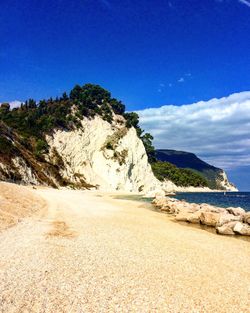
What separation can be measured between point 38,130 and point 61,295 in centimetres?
11526

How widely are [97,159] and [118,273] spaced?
376 feet

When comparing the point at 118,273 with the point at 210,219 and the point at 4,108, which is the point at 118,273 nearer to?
the point at 210,219

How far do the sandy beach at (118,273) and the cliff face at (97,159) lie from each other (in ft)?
245

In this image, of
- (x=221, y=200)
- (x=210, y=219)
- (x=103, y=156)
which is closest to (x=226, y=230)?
(x=210, y=219)

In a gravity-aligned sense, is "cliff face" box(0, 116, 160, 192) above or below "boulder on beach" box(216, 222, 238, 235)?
above

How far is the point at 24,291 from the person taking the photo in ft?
31.7

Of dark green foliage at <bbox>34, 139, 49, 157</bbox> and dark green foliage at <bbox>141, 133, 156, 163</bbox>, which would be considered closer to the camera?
dark green foliage at <bbox>34, 139, 49, 157</bbox>

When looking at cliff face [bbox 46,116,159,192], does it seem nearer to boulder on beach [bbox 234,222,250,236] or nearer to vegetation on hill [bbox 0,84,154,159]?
vegetation on hill [bbox 0,84,154,159]

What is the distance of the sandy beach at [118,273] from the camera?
30.1 ft

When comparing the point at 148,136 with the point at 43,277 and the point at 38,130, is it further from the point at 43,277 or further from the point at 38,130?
the point at 43,277

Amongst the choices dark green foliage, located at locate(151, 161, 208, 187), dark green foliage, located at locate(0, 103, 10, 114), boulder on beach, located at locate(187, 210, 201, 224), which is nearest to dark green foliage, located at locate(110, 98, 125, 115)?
dark green foliage, located at locate(151, 161, 208, 187)

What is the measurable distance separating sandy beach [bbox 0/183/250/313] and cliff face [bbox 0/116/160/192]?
74.8 m

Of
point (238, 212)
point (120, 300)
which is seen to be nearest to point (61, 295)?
point (120, 300)

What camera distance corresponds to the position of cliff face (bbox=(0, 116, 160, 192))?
349ft
